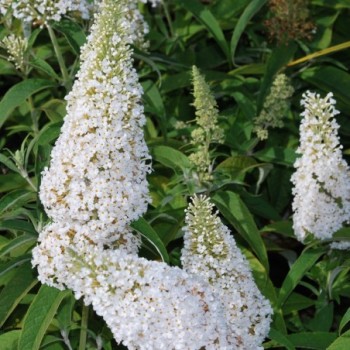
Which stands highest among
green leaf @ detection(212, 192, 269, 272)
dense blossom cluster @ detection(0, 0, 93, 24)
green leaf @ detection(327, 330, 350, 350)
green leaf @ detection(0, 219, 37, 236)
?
dense blossom cluster @ detection(0, 0, 93, 24)

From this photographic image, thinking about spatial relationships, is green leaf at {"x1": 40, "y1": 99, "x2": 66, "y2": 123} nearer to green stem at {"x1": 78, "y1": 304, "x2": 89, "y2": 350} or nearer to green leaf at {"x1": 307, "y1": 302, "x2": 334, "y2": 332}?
green stem at {"x1": 78, "y1": 304, "x2": 89, "y2": 350}

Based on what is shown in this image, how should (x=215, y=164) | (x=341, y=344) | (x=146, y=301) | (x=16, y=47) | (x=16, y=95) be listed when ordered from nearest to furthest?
(x=146, y=301)
(x=341, y=344)
(x=16, y=95)
(x=16, y=47)
(x=215, y=164)

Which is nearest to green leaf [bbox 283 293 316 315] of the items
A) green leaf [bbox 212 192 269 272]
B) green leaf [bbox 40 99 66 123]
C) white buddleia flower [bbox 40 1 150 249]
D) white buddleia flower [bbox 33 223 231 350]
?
green leaf [bbox 212 192 269 272]

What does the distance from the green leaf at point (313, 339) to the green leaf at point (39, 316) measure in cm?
122

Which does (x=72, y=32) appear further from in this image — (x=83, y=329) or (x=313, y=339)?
(x=313, y=339)

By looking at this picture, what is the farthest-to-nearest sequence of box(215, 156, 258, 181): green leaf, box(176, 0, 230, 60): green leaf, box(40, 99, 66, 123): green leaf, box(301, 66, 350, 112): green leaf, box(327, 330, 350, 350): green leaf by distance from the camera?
1. box(301, 66, 350, 112): green leaf
2. box(176, 0, 230, 60): green leaf
3. box(40, 99, 66, 123): green leaf
4. box(215, 156, 258, 181): green leaf
5. box(327, 330, 350, 350): green leaf

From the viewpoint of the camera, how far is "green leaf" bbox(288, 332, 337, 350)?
4438mm

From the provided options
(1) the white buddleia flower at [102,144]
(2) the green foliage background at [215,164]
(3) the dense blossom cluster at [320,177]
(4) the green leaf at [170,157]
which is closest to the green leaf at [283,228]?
(2) the green foliage background at [215,164]

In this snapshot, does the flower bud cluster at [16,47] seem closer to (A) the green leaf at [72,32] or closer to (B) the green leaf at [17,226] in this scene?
(A) the green leaf at [72,32]

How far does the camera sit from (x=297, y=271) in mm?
4734

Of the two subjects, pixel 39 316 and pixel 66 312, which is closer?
pixel 39 316

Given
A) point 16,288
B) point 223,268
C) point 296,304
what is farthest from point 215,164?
point 223,268

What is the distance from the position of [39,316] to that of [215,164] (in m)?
2.20

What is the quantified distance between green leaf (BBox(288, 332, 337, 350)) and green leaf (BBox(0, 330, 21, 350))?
141 centimetres
